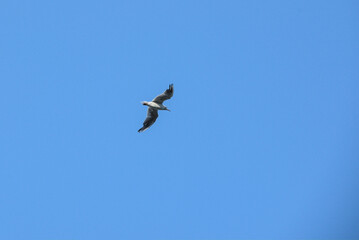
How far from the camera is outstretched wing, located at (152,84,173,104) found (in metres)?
52.8

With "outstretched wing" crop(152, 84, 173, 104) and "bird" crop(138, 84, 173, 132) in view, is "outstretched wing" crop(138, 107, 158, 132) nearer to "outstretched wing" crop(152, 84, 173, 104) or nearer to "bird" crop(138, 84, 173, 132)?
"bird" crop(138, 84, 173, 132)

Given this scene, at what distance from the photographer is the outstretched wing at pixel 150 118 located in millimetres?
56453

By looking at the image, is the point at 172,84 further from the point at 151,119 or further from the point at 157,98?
the point at 151,119

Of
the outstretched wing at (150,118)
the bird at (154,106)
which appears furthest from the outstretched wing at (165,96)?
the outstretched wing at (150,118)

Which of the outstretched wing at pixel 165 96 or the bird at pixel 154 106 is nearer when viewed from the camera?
the outstretched wing at pixel 165 96

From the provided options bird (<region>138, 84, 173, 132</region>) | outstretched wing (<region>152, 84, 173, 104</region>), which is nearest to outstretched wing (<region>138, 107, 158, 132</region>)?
bird (<region>138, 84, 173, 132</region>)

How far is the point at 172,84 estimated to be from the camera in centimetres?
Answer: 5269

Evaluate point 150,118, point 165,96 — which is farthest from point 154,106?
point 150,118

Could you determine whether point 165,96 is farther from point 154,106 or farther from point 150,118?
point 150,118

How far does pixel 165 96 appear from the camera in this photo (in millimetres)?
53406

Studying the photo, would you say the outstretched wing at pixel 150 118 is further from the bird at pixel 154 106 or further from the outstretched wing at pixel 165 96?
the outstretched wing at pixel 165 96

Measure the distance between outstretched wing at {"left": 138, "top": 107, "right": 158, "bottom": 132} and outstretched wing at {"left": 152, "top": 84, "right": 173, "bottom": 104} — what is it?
2003mm

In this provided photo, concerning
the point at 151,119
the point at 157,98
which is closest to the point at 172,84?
the point at 157,98

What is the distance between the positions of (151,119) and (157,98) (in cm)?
386
